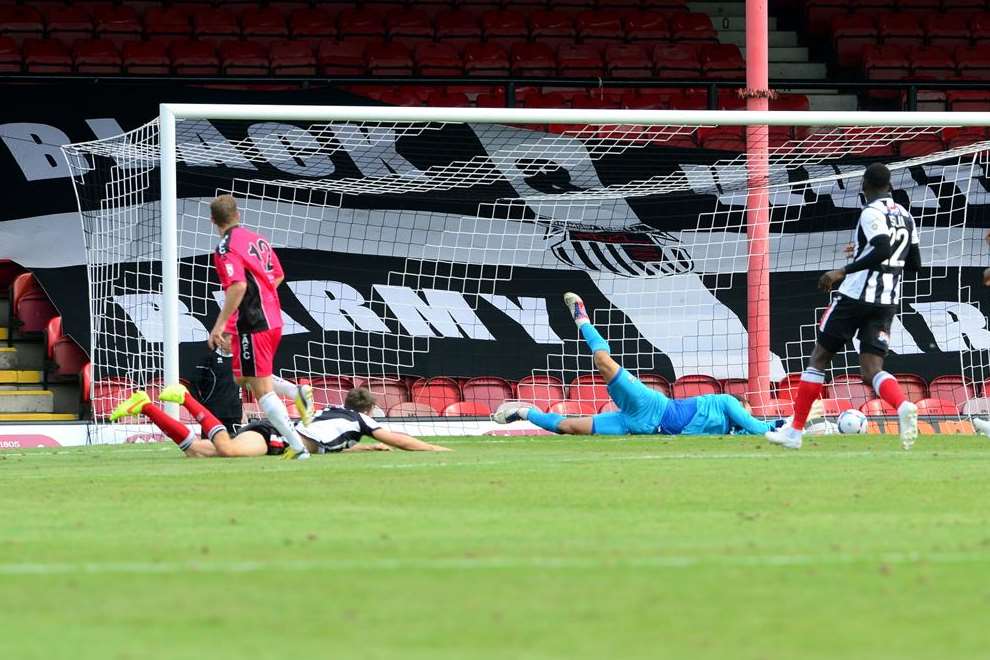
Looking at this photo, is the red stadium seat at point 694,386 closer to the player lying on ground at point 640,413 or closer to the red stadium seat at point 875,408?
the red stadium seat at point 875,408

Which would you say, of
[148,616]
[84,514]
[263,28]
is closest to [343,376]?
[263,28]

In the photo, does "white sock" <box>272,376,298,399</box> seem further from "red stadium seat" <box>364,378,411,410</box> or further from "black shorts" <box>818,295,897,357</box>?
"red stadium seat" <box>364,378,411,410</box>

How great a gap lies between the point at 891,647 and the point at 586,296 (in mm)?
14710

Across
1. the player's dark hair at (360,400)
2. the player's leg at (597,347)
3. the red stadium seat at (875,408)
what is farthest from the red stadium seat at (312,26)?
the player's dark hair at (360,400)

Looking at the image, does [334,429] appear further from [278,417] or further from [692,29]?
[692,29]

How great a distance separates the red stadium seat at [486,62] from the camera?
835 inches

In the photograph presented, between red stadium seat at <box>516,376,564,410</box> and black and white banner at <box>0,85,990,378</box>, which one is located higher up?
black and white banner at <box>0,85,990,378</box>

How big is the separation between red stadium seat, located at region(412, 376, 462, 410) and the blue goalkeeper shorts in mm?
3760

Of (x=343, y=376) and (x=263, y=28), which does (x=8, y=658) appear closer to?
(x=343, y=376)

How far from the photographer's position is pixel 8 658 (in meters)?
3.98

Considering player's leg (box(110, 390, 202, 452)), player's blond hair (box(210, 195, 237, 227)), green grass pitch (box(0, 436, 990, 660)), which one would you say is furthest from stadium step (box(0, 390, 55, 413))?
green grass pitch (box(0, 436, 990, 660))

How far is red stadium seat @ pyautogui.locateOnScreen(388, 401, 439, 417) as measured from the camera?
55.1 ft

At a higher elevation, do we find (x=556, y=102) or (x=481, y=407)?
(x=556, y=102)

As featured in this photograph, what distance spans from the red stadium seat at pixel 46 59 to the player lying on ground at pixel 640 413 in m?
9.34
